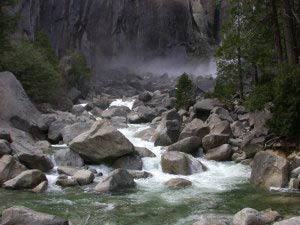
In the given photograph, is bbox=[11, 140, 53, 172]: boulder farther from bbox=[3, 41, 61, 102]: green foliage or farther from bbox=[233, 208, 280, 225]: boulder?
bbox=[3, 41, 61, 102]: green foliage

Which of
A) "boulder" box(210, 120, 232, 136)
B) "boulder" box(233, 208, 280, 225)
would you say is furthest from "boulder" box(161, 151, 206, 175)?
"boulder" box(233, 208, 280, 225)

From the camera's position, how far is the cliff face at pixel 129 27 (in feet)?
290

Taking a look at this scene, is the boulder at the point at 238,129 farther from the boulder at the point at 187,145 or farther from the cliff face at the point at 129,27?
the cliff face at the point at 129,27

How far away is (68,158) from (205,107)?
14761 mm

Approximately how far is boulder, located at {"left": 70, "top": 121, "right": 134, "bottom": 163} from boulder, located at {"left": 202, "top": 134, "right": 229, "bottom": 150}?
15.8ft

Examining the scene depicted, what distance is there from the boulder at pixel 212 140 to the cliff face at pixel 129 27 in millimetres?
64224

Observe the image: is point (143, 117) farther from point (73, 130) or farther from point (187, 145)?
point (187, 145)

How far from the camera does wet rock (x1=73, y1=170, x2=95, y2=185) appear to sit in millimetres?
18998

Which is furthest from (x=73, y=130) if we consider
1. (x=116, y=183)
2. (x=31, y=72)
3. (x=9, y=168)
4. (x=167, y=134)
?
(x=31, y=72)

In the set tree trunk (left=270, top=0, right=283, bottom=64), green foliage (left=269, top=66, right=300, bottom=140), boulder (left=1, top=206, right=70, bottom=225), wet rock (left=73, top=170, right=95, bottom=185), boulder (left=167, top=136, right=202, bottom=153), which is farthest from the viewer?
tree trunk (left=270, top=0, right=283, bottom=64)

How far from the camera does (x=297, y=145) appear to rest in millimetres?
21656

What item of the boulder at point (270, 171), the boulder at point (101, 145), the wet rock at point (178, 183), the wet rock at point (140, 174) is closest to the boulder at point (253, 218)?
the boulder at point (270, 171)

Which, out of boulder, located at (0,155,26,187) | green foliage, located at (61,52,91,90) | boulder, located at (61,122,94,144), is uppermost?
green foliage, located at (61,52,91,90)

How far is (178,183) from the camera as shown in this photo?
18.9 m
